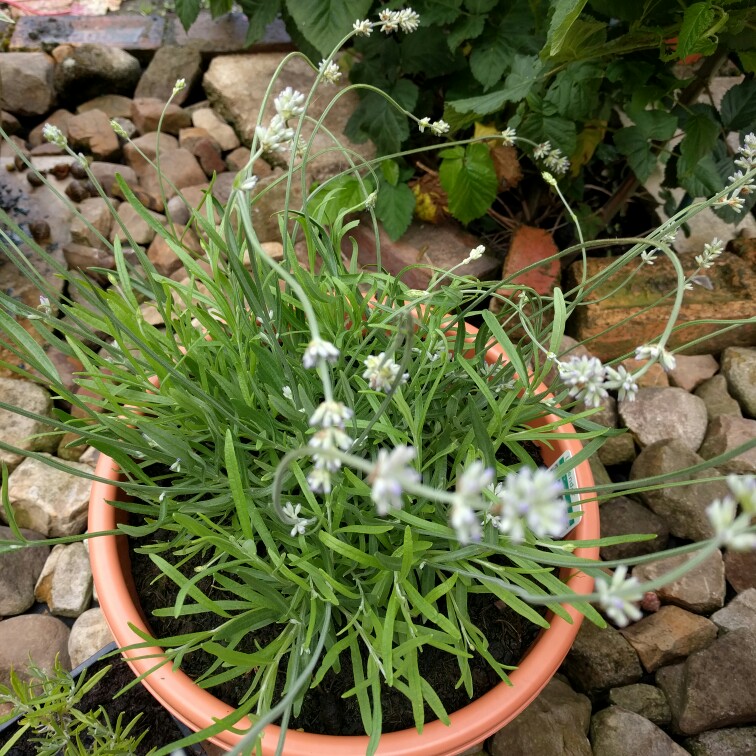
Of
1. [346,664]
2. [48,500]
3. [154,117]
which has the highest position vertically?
[154,117]

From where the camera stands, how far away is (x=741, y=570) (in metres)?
1.30

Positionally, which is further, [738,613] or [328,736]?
[738,613]

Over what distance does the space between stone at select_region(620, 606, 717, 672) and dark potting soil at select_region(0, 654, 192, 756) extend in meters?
0.85

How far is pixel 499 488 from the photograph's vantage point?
84 cm

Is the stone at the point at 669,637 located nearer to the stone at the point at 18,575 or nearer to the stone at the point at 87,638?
the stone at the point at 87,638

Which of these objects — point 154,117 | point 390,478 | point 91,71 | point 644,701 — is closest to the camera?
point 390,478

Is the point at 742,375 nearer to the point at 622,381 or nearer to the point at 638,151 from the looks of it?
the point at 638,151

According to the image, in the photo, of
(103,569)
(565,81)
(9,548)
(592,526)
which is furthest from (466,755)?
(565,81)

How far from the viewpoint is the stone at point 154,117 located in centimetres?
209

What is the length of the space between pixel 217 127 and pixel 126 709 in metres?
1.78

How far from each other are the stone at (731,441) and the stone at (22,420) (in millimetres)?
1513

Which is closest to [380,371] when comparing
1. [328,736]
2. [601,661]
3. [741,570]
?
[328,736]

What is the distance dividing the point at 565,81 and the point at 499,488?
0.98 m

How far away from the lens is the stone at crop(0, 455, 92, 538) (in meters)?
1.32
